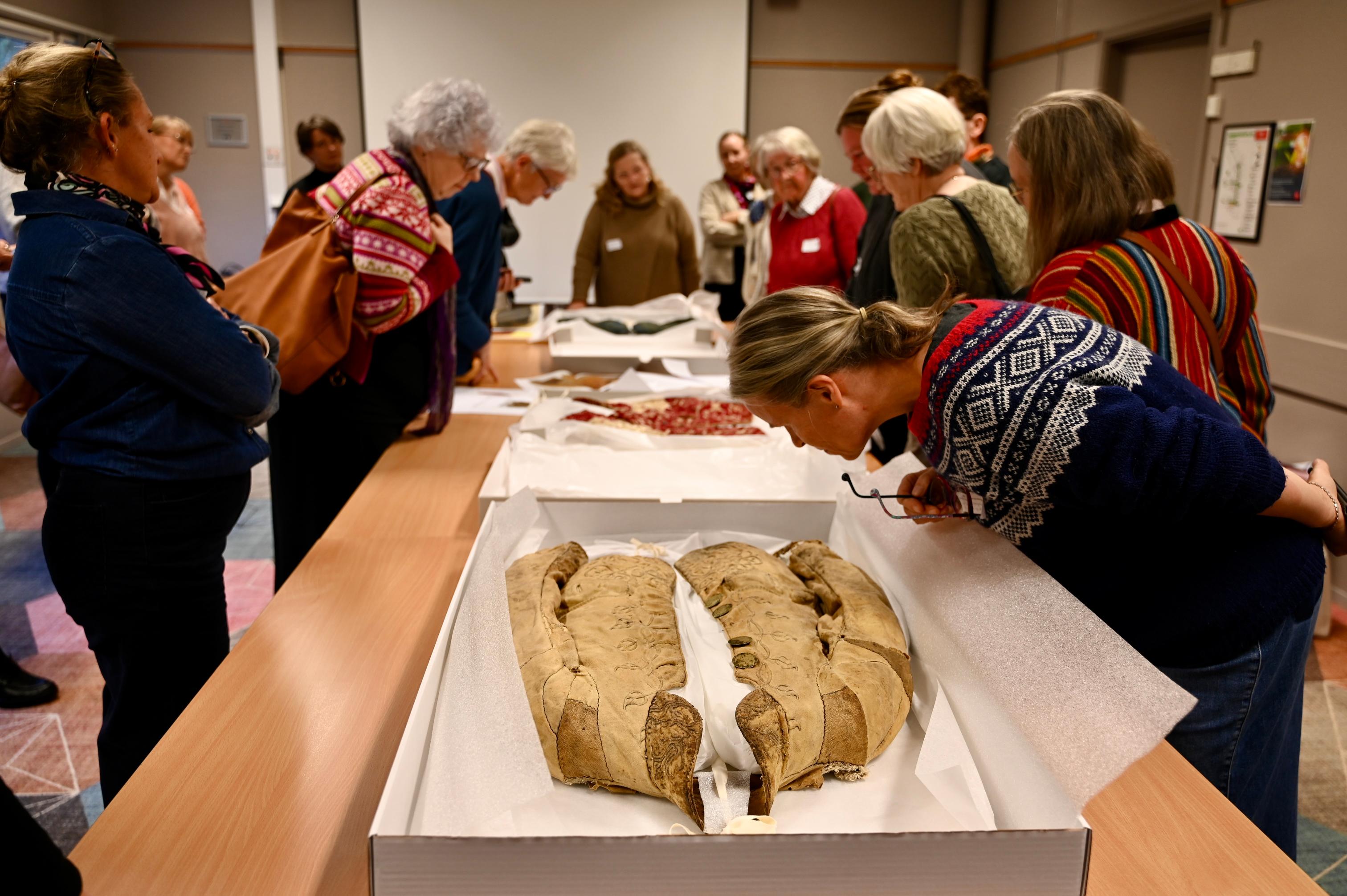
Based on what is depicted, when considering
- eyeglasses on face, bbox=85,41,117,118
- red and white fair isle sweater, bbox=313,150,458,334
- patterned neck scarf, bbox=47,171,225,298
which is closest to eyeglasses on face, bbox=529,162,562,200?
red and white fair isle sweater, bbox=313,150,458,334

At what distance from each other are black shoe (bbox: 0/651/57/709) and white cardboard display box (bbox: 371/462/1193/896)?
1.91m

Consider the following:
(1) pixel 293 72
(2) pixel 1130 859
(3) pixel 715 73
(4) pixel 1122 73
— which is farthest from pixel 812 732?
(1) pixel 293 72

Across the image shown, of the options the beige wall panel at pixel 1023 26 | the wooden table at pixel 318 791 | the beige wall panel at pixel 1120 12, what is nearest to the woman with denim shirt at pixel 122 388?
the wooden table at pixel 318 791

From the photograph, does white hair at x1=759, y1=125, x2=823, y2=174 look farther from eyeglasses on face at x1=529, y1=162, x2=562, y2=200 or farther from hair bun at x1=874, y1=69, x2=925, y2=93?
eyeglasses on face at x1=529, y1=162, x2=562, y2=200

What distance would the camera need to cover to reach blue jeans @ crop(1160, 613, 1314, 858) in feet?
3.89

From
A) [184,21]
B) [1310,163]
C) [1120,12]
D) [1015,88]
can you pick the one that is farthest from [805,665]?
[184,21]

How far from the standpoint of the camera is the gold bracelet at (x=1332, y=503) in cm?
119

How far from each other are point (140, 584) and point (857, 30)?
6832 millimetres

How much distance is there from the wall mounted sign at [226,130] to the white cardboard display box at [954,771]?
22.1ft

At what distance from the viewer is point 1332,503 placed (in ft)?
3.90

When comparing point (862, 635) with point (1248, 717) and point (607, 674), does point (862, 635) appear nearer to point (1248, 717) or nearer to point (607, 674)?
point (607, 674)

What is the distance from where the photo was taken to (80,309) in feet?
4.22

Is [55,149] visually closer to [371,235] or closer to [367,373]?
[371,235]

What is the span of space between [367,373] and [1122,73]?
467 cm
